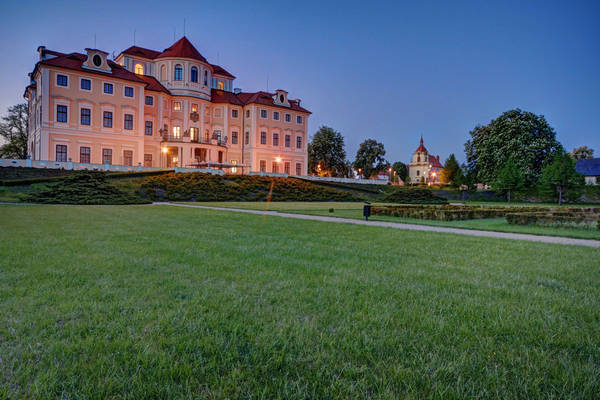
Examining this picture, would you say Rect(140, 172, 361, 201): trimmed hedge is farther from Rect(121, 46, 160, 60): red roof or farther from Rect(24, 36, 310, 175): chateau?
Rect(121, 46, 160, 60): red roof

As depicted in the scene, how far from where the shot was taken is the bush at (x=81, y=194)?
19.0 metres

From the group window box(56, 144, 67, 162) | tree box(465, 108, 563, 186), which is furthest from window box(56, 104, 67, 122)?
tree box(465, 108, 563, 186)

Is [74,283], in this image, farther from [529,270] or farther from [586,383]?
[529,270]

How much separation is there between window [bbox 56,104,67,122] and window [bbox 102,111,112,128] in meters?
3.74

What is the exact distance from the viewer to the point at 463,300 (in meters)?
3.56

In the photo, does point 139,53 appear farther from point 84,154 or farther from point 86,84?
point 84,154

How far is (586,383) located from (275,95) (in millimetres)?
55163

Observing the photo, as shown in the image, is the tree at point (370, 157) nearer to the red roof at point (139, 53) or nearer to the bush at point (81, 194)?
the red roof at point (139, 53)

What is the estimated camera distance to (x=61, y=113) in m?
37.1

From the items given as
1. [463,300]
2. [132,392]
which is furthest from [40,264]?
[463,300]

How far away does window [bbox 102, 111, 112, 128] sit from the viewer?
39.9m

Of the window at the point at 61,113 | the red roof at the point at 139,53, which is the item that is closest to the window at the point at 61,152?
the window at the point at 61,113

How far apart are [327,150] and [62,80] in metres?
45.1

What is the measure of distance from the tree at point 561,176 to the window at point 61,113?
5374cm
